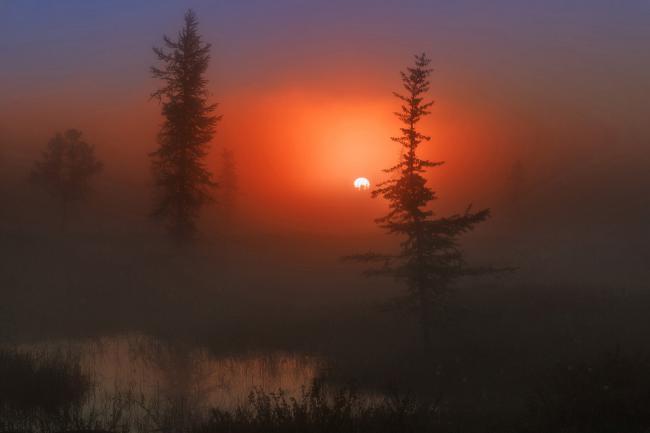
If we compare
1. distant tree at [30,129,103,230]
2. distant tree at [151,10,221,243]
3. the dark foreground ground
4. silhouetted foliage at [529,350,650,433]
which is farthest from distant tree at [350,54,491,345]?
distant tree at [30,129,103,230]

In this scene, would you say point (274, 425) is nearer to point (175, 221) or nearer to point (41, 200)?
point (175, 221)

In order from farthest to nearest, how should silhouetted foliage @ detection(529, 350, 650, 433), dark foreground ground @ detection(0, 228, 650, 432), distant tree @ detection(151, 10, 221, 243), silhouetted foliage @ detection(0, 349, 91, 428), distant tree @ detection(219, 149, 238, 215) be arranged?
distant tree @ detection(219, 149, 238, 215), distant tree @ detection(151, 10, 221, 243), silhouetted foliage @ detection(0, 349, 91, 428), dark foreground ground @ detection(0, 228, 650, 432), silhouetted foliage @ detection(529, 350, 650, 433)

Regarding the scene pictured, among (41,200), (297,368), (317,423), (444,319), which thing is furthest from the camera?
(41,200)

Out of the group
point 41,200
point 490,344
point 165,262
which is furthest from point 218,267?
point 41,200

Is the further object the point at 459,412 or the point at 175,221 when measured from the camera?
the point at 175,221

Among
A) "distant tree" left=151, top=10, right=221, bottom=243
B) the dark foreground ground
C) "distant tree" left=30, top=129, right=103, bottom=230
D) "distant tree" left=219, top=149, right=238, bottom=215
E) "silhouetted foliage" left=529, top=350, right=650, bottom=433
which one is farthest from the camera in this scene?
"distant tree" left=219, top=149, right=238, bottom=215

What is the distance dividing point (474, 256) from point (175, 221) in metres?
Answer: 24.0

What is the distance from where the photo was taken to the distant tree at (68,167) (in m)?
49.8

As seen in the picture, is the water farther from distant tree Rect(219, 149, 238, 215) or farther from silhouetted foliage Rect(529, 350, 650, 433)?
distant tree Rect(219, 149, 238, 215)

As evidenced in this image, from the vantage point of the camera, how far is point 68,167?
164ft

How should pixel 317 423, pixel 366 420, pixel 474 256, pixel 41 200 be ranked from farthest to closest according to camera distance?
1. pixel 41 200
2. pixel 474 256
3. pixel 366 420
4. pixel 317 423

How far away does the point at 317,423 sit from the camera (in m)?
7.41

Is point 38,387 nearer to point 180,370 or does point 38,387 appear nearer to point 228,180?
point 180,370

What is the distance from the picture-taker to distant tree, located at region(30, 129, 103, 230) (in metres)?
49.8
